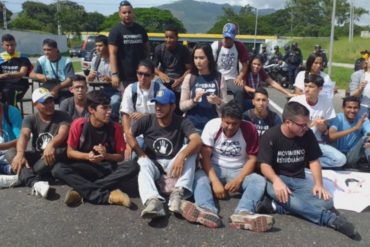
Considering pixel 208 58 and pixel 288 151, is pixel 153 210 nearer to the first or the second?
pixel 288 151

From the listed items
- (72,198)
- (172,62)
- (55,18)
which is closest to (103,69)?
(172,62)

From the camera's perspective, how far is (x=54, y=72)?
24.0 ft

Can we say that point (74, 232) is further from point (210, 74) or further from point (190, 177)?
point (210, 74)

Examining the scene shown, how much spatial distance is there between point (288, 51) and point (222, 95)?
13257mm

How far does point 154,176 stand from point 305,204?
160 centimetres

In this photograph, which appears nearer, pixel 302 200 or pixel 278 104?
pixel 302 200

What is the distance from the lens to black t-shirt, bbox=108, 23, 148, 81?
20.8ft

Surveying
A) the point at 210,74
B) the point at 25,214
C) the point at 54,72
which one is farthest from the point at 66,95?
the point at 25,214

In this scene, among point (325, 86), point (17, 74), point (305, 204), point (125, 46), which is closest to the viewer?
point (305, 204)

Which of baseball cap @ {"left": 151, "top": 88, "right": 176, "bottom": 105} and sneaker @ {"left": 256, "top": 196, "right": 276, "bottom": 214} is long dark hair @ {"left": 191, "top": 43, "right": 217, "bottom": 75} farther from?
sneaker @ {"left": 256, "top": 196, "right": 276, "bottom": 214}

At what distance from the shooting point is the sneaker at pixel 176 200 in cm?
424

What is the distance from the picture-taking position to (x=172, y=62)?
259 inches

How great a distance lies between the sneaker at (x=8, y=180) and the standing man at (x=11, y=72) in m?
3.07

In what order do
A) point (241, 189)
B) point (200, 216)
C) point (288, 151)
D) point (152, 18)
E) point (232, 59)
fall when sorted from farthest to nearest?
point (152, 18)
point (232, 59)
point (241, 189)
point (288, 151)
point (200, 216)
